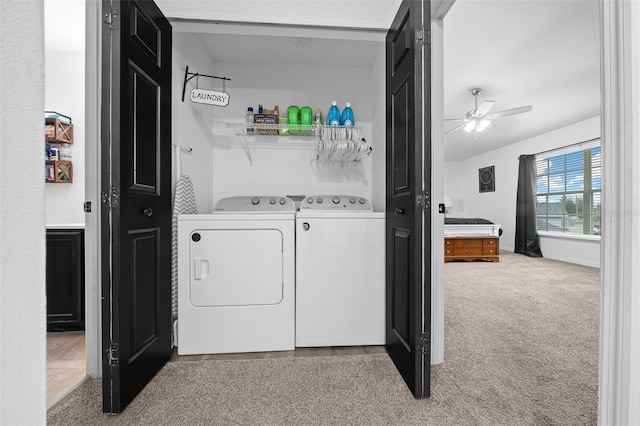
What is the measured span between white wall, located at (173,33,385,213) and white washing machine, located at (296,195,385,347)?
0.83 meters

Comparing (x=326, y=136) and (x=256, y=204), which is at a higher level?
(x=326, y=136)

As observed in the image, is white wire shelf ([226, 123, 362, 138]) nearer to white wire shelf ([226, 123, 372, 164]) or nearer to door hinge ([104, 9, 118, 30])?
white wire shelf ([226, 123, 372, 164])

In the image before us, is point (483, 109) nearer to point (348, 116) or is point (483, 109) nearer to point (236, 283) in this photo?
point (348, 116)

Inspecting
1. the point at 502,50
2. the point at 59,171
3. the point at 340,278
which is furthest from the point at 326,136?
the point at 59,171

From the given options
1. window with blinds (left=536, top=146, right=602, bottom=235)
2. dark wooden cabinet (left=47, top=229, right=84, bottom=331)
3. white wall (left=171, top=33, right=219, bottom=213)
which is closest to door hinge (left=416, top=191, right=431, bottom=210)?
white wall (left=171, top=33, right=219, bottom=213)

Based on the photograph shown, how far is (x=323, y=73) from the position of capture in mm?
2699

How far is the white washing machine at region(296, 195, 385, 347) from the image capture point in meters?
1.89

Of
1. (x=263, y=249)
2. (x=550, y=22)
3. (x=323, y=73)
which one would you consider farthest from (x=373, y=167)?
(x=550, y=22)

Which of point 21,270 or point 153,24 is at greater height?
point 153,24

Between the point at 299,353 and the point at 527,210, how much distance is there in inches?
241

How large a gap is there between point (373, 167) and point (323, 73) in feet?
3.26

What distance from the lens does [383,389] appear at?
4.79 feet

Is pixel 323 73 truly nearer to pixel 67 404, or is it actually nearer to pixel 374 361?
pixel 374 361

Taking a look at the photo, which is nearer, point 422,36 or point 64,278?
point 422,36
